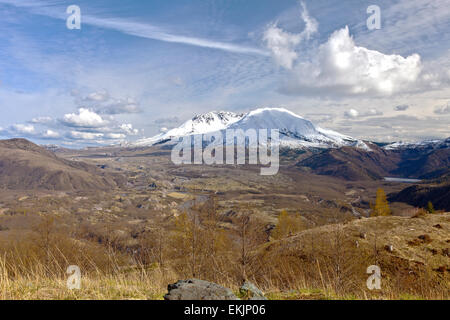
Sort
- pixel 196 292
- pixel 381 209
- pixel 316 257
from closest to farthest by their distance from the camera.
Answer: pixel 196 292
pixel 316 257
pixel 381 209

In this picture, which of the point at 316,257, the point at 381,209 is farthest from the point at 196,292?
the point at 381,209

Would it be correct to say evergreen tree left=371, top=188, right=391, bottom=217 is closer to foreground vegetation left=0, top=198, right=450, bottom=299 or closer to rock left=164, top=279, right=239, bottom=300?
foreground vegetation left=0, top=198, right=450, bottom=299

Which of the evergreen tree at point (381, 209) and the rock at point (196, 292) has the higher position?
the rock at point (196, 292)

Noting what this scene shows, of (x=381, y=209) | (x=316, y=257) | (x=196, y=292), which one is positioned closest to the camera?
(x=196, y=292)

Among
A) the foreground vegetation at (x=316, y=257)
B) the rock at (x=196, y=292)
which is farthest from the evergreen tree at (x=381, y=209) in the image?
the rock at (x=196, y=292)

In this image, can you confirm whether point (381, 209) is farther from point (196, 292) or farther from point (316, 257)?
point (196, 292)

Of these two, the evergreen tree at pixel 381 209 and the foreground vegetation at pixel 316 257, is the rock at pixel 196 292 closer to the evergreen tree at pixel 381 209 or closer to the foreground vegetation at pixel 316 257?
the foreground vegetation at pixel 316 257

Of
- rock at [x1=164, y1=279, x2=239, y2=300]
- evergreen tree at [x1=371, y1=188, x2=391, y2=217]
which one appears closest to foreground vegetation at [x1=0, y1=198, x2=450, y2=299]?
rock at [x1=164, y1=279, x2=239, y2=300]
